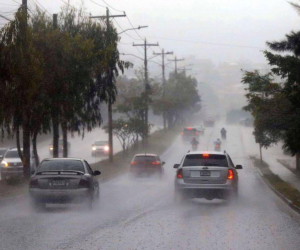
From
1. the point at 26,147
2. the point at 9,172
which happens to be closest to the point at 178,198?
the point at 26,147

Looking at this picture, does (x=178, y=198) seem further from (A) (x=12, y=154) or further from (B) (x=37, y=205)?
(A) (x=12, y=154)

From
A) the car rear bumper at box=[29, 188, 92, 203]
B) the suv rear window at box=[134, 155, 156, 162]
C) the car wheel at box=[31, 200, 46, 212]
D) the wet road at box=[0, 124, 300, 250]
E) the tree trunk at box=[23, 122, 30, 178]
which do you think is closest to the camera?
the wet road at box=[0, 124, 300, 250]

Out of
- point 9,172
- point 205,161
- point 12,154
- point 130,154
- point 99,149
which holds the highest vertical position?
point 205,161

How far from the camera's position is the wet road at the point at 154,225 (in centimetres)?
1127

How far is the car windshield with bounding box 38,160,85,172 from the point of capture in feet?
58.0

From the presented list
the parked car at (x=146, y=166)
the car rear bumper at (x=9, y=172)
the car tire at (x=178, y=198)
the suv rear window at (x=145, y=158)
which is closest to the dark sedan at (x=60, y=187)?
the car tire at (x=178, y=198)

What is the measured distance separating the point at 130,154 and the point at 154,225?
146 ft

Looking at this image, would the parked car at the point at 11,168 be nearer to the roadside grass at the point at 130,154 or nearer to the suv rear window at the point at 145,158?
the roadside grass at the point at 130,154

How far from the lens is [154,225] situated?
1386 centimetres

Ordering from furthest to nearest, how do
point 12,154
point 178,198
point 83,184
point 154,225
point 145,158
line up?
point 12,154, point 145,158, point 178,198, point 83,184, point 154,225

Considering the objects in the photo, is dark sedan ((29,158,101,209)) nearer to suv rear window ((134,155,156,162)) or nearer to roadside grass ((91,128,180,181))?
roadside grass ((91,128,180,181))

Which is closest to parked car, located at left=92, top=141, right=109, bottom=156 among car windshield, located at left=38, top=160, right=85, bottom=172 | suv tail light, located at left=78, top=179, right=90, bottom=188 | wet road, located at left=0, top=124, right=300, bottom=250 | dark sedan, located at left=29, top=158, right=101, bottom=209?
wet road, located at left=0, top=124, right=300, bottom=250

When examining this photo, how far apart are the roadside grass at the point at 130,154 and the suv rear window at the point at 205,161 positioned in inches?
617

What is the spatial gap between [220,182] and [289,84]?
140 inches
